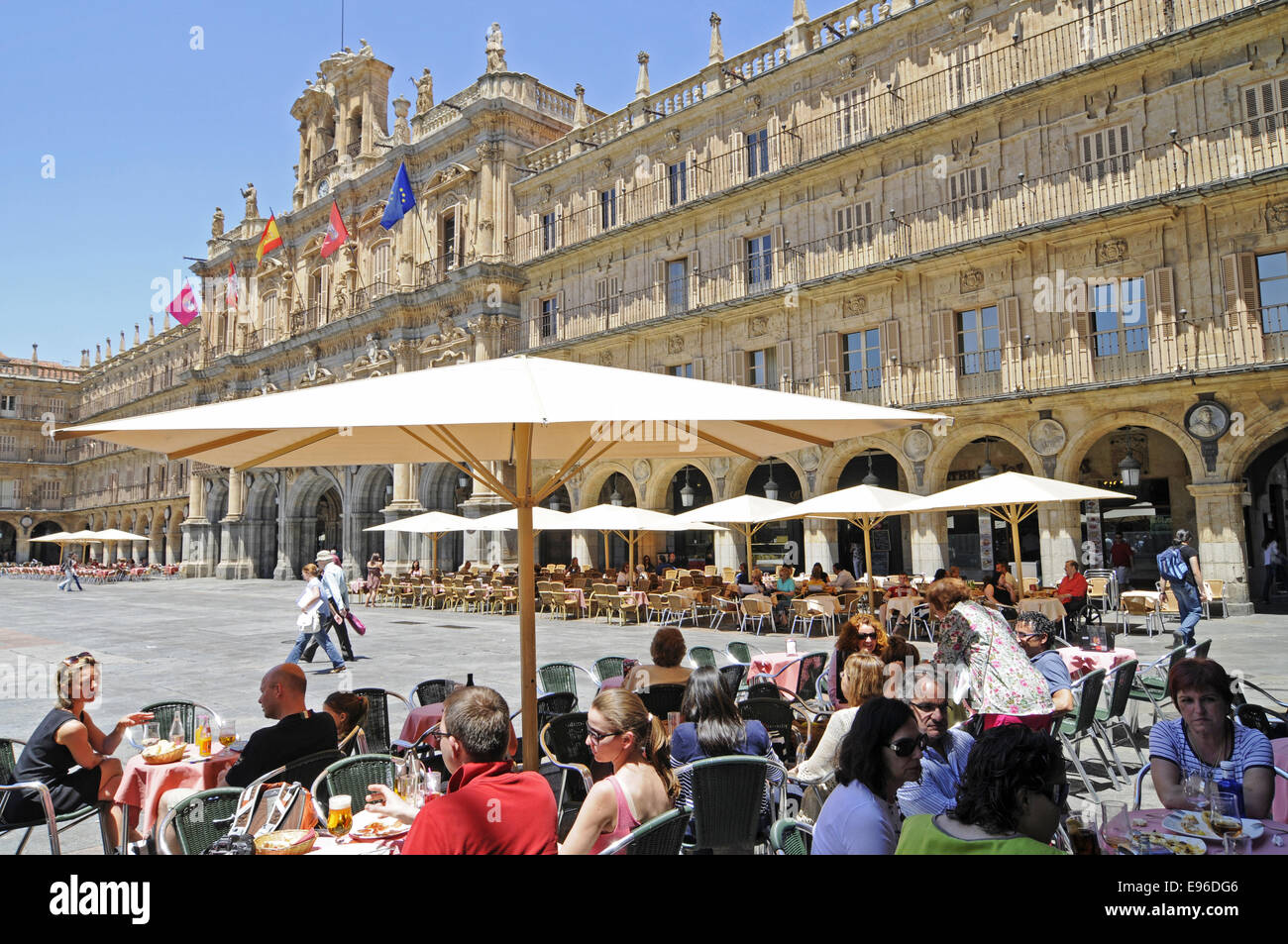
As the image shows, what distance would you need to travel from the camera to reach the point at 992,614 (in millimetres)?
4211

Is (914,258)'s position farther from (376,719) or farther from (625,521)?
(376,719)

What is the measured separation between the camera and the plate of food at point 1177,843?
2.55m

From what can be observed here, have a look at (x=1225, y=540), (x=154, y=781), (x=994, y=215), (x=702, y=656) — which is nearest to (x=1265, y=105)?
(x=994, y=215)

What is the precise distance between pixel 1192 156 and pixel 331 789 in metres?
17.4

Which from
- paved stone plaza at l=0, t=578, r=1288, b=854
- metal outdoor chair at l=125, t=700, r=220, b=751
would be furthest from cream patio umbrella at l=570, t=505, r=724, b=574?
metal outdoor chair at l=125, t=700, r=220, b=751

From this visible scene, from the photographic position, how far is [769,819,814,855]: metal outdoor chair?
9.11ft

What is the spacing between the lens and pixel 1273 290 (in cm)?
1391

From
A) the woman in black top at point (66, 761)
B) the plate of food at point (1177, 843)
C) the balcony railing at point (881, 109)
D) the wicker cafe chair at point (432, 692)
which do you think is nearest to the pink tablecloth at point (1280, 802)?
the plate of food at point (1177, 843)

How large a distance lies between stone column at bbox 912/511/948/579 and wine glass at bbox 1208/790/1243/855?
48.3 feet

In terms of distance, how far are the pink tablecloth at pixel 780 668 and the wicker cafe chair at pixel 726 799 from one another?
115 inches

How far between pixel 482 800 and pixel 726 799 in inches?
50.2

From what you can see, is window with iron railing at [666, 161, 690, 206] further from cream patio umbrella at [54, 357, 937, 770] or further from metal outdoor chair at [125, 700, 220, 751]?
metal outdoor chair at [125, 700, 220, 751]

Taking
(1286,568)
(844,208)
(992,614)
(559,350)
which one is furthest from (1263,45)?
(559,350)
